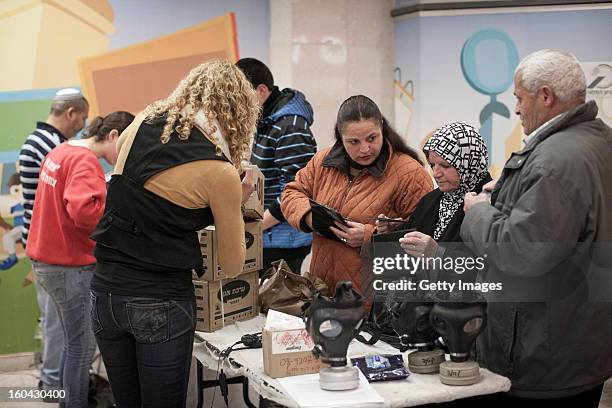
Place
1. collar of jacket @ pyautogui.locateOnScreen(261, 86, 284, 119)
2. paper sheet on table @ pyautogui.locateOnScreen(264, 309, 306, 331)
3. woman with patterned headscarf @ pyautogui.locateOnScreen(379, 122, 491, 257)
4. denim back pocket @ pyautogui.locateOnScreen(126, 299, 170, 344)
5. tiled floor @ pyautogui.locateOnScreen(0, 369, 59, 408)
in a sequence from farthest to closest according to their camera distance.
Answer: tiled floor @ pyautogui.locateOnScreen(0, 369, 59, 408) < collar of jacket @ pyautogui.locateOnScreen(261, 86, 284, 119) < woman with patterned headscarf @ pyautogui.locateOnScreen(379, 122, 491, 257) < paper sheet on table @ pyautogui.locateOnScreen(264, 309, 306, 331) < denim back pocket @ pyautogui.locateOnScreen(126, 299, 170, 344)

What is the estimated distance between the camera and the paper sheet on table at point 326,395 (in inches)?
93.9

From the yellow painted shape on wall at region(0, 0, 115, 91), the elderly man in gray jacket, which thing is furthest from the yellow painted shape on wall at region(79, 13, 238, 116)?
the elderly man in gray jacket

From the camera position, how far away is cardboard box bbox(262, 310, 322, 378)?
2.64 meters

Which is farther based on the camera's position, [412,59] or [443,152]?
[412,59]

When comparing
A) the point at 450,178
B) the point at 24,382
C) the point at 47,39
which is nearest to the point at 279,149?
the point at 450,178

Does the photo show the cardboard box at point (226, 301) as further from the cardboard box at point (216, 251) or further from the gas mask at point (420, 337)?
the gas mask at point (420, 337)

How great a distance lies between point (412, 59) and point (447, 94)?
0.37 metres

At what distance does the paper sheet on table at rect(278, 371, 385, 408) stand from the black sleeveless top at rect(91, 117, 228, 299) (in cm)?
51

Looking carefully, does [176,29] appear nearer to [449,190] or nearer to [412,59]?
[412,59]

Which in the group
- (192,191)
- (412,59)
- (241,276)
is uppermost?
(412,59)

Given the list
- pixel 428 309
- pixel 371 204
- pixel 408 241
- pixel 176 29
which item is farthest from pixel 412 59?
pixel 428 309

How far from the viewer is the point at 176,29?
553cm

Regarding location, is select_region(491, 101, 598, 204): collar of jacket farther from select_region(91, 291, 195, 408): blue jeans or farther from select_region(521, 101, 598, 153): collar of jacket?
select_region(91, 291, 195, 408): blue jeans

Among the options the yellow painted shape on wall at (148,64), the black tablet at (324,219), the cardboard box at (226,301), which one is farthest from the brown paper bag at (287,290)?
the yellow painted shape on wall at (148,64)
